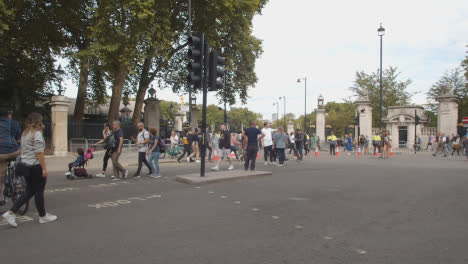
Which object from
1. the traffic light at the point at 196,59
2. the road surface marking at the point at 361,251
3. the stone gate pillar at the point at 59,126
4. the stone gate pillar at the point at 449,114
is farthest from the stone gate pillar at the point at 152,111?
the stone gate pillar at the point at 449,114

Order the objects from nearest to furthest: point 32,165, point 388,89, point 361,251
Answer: point 361,251
point 32,165
point 388,89

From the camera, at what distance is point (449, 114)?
28.7 metres

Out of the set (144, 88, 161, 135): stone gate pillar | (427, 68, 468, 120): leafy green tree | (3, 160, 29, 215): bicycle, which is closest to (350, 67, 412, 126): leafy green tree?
(427, 68, 468, 120): leafy green tree

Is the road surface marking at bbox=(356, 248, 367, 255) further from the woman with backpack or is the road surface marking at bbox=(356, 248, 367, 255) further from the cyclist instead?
the woman with backpack

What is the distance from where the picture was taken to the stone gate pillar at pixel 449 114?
28.5 meters

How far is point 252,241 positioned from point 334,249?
38.8 inches

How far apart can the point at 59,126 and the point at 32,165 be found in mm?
14143

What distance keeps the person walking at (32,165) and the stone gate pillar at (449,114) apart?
3082cm

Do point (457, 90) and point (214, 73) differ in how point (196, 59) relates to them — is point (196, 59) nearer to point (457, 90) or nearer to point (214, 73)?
point (214, 73)

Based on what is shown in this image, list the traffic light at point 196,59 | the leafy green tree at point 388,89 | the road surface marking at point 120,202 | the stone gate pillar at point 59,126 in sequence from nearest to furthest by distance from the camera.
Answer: the road surface marking at point 120,202, the traffic light at point 196,59, the stone gate pillar at point 59,126, the leafy green tree at point 388,89

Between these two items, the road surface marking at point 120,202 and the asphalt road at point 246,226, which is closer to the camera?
the asphalt road at point 246,226

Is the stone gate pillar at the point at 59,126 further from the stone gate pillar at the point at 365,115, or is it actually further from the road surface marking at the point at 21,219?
the stone gate pillar at the point at 365,115

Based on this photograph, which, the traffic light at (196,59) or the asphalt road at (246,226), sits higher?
the traffic light at (196,59)

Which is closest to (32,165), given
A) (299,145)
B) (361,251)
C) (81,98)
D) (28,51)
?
(361,251)
